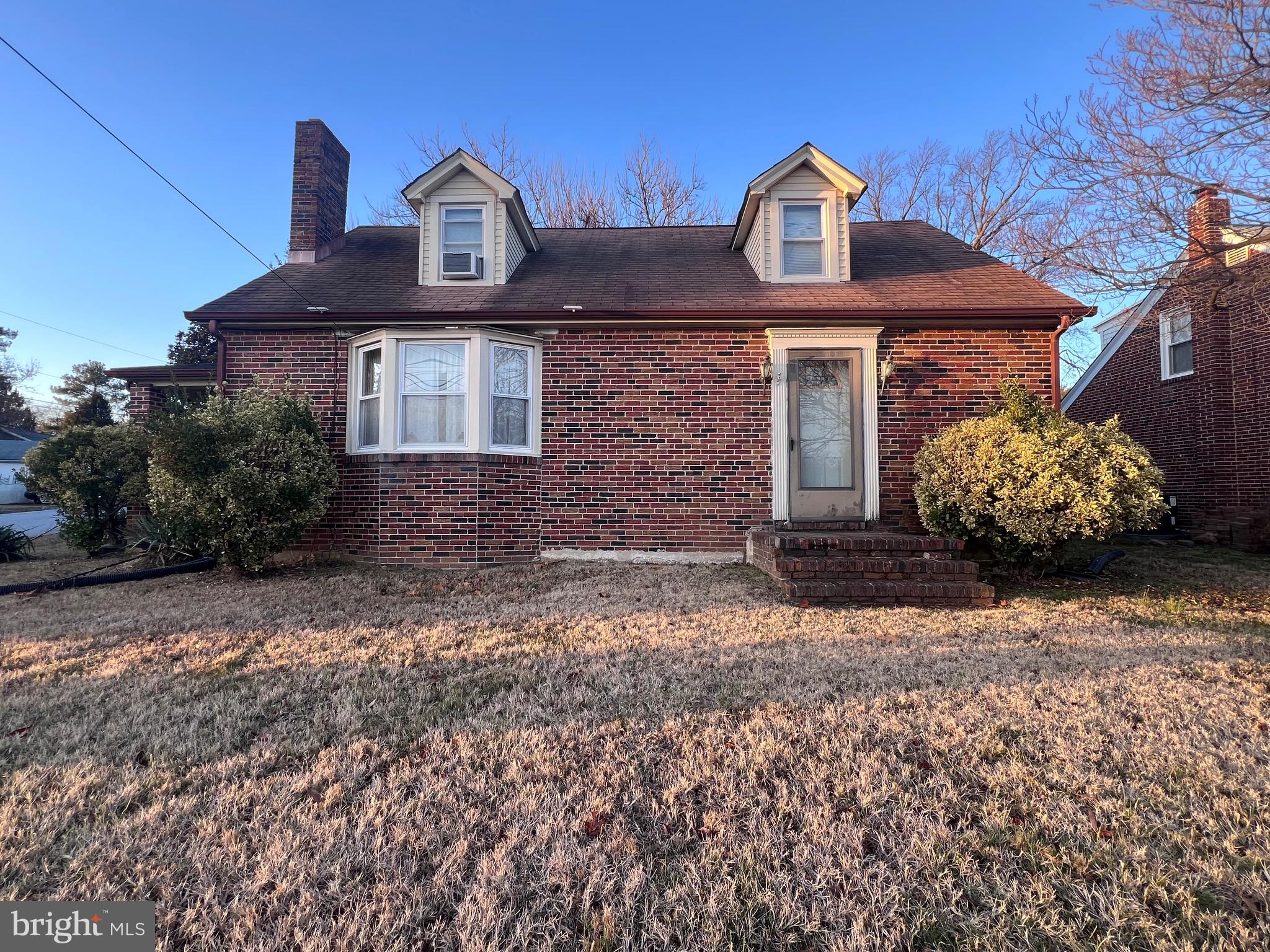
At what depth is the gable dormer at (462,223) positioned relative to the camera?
816 cm

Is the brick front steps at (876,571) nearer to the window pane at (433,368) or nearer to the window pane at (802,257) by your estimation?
the window pane at (802,257)

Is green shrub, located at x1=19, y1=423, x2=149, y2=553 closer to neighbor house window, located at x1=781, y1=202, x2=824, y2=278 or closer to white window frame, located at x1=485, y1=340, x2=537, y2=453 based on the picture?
white window frame, located at x1=485, y1=340, x2=537, y2=453

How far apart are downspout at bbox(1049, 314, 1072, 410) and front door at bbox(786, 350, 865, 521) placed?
8.13ft

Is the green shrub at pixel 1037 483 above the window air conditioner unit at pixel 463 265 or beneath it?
beneath

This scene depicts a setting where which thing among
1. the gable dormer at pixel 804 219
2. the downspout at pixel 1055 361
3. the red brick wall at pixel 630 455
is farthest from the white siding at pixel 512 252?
the downspout at pixel 1055 361

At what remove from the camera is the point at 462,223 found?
8.38 meters

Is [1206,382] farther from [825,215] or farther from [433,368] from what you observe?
[433,368]

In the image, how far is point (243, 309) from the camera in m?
7.39

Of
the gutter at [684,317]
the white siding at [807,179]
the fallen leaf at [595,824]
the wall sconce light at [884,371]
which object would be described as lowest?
the fallen leaf at [595,824]

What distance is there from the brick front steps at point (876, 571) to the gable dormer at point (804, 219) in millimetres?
4336

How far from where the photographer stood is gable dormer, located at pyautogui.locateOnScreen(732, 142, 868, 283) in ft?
26.4

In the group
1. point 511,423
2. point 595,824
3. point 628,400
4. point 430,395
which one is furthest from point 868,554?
point 430,395

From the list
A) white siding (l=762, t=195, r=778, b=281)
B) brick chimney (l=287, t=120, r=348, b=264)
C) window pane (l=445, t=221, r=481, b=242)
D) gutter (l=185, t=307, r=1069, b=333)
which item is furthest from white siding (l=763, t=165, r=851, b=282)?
brick chimney (l=287, t=120, r=348, b=264)

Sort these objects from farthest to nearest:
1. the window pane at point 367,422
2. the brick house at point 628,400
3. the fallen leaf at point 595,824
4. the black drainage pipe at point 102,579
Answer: the window pane at point 367,422 → the brick house at point 628,400 → the black drainage pipe at point 102,579 → the fallen leaf at point 595,824
